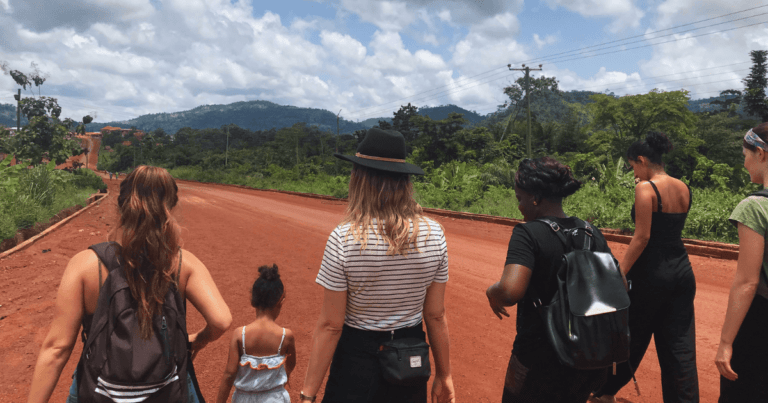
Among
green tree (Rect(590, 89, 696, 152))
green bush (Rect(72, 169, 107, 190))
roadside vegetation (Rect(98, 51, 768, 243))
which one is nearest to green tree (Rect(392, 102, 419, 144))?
roadside vegetation (Rect(98, 51, 768, 243))

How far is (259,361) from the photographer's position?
2.69m

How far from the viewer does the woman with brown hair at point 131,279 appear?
5.31 ft

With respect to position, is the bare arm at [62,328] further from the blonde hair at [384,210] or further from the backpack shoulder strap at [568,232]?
the backpack shoulder strap at [568,232]

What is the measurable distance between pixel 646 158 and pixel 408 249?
1982 mm

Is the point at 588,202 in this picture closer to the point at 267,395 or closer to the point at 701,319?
the point at 701,319

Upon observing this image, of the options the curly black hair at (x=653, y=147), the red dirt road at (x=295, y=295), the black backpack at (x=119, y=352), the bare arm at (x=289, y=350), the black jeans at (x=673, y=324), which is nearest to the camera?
the black backpack at (x=119, y=352)

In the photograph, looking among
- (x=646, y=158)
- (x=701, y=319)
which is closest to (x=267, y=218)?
(x=701, y=319)

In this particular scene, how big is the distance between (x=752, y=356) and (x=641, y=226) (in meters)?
0.87

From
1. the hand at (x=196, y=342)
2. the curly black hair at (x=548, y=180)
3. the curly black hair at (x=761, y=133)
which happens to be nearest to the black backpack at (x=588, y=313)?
the curly black hair at (x=548, y=180)

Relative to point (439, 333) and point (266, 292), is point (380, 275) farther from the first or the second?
point (266, 292)

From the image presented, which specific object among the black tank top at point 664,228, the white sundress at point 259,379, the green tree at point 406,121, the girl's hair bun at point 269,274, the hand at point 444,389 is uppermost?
the green tree at point 406,121

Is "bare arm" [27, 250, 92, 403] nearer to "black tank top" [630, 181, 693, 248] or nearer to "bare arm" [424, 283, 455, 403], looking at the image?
"bare arm" [424, 283, 455, 403]

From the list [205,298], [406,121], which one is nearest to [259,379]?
[205,298]

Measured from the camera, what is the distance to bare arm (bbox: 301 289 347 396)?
1811 millimetres
